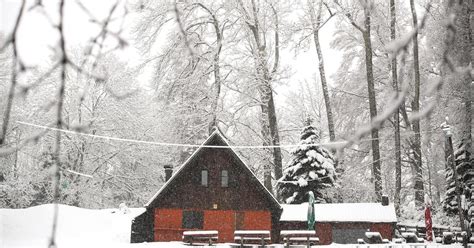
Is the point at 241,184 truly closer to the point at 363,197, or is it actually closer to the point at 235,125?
the point at 235,125

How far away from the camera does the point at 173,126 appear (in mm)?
32188

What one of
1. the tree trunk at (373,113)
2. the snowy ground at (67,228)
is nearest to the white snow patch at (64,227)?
the snowy ground at (67,228)

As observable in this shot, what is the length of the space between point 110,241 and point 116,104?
40.3 feet

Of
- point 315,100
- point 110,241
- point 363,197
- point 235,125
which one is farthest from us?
point 315,100

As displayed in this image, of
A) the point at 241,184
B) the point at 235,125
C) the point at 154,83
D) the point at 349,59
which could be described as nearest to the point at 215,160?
the point at 241,184

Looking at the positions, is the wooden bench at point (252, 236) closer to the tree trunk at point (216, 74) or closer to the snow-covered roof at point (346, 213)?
the snow-covered roof at point (346, 213)

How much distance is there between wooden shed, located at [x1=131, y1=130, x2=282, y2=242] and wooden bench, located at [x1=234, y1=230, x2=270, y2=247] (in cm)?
461

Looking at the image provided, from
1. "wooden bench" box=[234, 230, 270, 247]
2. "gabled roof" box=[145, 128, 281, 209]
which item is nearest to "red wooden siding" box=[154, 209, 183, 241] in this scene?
"gabled roof" box=[145, 128, 281, 209]

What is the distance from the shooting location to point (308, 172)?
1130 inches

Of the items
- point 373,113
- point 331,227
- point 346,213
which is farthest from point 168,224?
point 373,113

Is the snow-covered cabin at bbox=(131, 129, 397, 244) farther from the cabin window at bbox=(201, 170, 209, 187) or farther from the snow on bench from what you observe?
the snow on bench

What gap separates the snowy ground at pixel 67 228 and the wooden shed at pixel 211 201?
1824mm

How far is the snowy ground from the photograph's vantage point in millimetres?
23292

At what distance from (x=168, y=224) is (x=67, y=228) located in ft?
17.3
